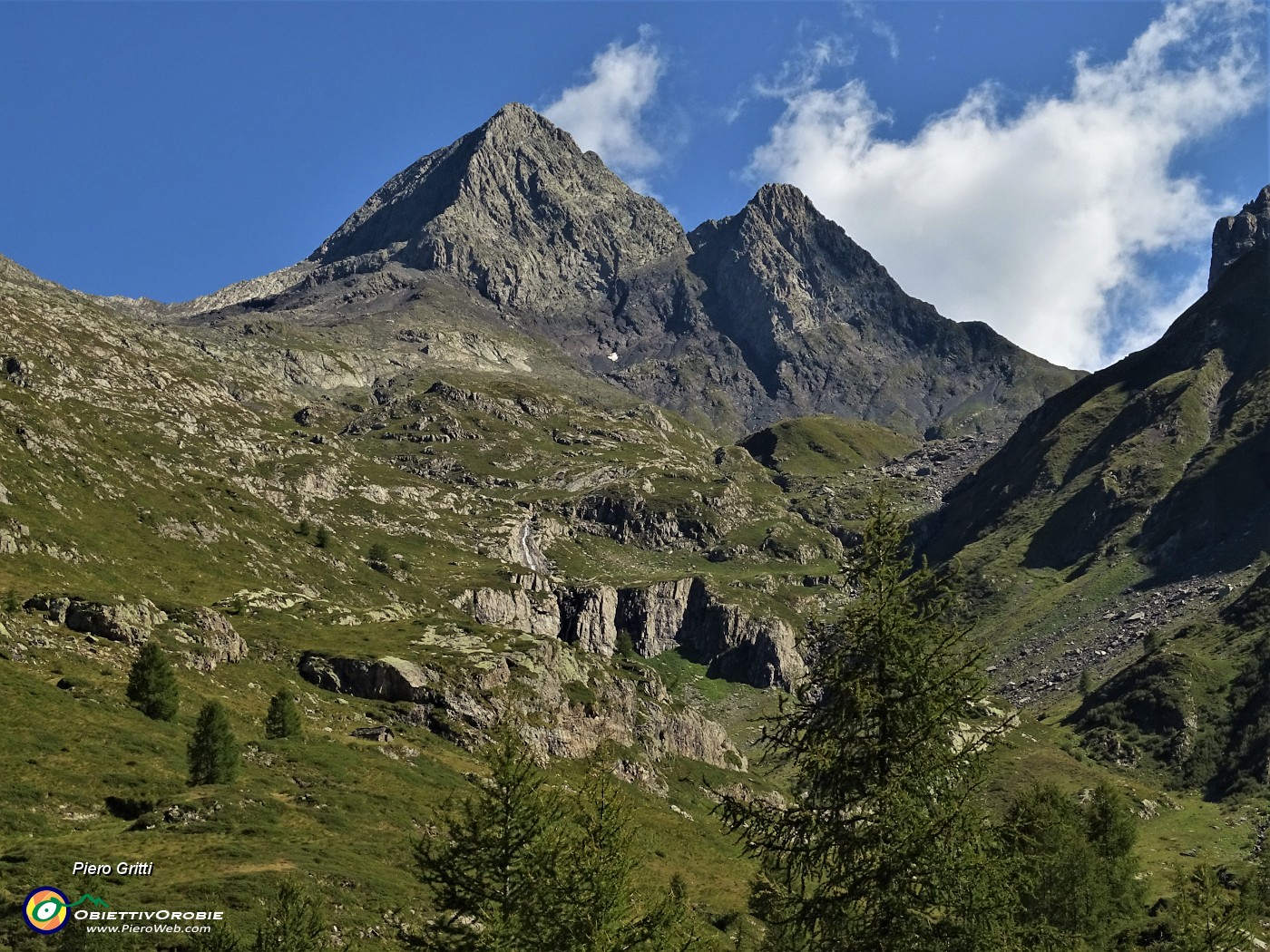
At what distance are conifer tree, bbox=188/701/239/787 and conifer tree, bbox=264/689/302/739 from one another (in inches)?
651

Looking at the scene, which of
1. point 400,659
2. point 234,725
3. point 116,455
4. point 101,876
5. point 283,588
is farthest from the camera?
point 116,455

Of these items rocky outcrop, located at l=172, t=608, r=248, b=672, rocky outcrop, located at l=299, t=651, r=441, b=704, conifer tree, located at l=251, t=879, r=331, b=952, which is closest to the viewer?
conifer tree, located at l=251, t=879, r=331, b=952

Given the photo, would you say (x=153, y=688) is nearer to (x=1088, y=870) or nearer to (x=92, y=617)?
(x=92, y=617)

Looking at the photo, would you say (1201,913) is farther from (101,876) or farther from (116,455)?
(116,455)

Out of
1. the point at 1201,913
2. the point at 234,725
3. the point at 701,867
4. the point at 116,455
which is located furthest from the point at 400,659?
the point at 1201,913

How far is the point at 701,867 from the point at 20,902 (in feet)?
203

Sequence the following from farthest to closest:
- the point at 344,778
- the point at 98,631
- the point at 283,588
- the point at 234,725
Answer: the point at 283,588 → the point at 98,631 → the point at 234,725 → the point at 344,778

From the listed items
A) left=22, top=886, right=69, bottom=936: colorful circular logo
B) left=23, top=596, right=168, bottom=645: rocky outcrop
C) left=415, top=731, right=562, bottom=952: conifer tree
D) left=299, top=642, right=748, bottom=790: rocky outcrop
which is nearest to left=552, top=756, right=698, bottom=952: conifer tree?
left=415, top=731, right=562, bottom=952: conifer tree

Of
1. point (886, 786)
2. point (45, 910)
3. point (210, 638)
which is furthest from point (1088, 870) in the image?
point (210, 638)

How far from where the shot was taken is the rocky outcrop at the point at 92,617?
80.8 m

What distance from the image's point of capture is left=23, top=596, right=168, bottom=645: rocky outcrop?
80812 millimetres

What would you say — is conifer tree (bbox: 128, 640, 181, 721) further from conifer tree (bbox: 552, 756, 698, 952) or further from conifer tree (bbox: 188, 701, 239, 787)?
conifer tree (bbox: 552, 756, 698, 952)

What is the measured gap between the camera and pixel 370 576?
179500 mm

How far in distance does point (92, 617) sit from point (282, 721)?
72.8 feet
